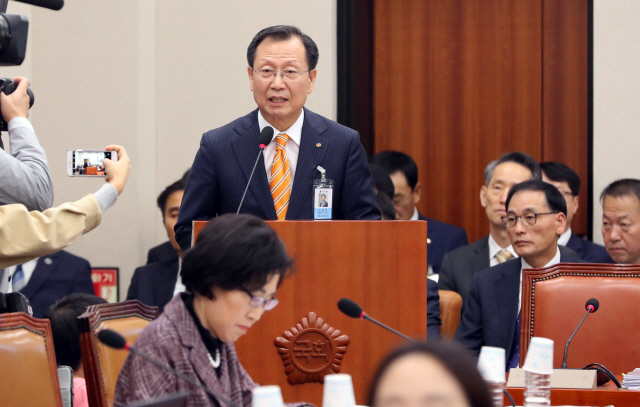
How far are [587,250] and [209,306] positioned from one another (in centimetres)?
284

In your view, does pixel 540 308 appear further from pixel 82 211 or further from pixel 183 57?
pixel 183 57

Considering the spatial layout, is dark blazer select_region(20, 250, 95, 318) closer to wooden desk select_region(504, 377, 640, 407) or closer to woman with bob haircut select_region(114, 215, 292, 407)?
woman with bob haircut select_region(114, 215, 292, 407)

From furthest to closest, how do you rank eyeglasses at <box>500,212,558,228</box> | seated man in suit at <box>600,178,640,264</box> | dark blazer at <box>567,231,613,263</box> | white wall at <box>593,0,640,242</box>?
white wall at <box>593,0,640,242</box>
dark blazer at <box>567,231,613,263</box>
seated man in suit at <box>600,178,640,264</box>
eyeglasses at <box>500,212,558,228</box>

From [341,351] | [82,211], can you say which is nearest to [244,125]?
[82,211]

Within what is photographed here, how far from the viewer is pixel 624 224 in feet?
12.5

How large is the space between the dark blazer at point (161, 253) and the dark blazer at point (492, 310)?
66.6 inches

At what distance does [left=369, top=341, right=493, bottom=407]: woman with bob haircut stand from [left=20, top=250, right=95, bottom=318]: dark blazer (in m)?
3.29

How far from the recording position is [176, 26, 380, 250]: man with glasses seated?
2627mm

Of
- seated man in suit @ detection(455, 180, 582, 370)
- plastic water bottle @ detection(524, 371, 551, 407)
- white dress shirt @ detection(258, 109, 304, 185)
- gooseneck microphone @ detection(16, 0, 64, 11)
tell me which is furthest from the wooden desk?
gooseneck microphone @ detection(16, 0, 64, 11)

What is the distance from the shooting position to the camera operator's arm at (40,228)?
2.20 metres

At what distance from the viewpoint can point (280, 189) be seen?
265 cm

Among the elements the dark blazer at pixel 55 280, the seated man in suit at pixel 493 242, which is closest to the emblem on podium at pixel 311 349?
the seated man in suit at pixel 493 242

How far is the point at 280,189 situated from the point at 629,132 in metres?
2.65

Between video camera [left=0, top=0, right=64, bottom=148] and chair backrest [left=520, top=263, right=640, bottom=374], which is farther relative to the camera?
chair backrest [left=520, top=263, right=640, bottom=374]
